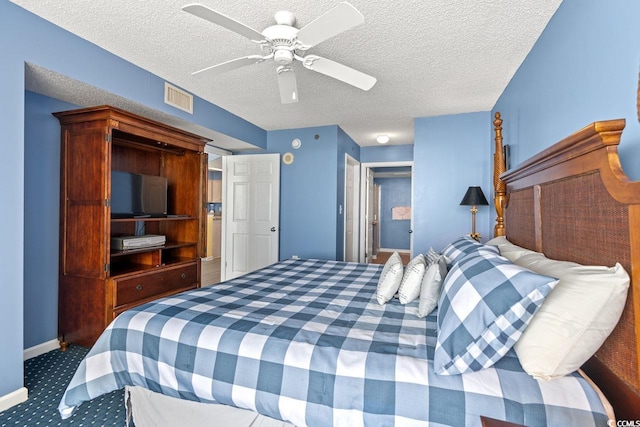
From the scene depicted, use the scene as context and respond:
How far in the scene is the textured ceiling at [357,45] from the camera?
6.14 ft

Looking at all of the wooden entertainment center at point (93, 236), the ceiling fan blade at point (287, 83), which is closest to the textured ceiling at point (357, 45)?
the ceiling fan blade at point (287, 83)

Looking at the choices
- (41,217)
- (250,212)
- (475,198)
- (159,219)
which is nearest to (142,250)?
(159,219)

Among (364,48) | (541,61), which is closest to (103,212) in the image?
(364,48)

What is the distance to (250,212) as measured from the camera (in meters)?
4.84

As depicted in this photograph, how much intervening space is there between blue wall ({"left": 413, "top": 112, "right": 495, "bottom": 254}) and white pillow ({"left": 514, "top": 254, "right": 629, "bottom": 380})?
2950mm

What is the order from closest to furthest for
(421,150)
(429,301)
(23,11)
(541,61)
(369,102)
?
1. (429,301)
2. (23,11)
3. (541,61)
4. (369,102)
5. (421,150)

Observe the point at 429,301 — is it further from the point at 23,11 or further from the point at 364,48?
the point at 23,11

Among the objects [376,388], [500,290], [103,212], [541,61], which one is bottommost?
[376,388]

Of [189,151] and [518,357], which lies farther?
[189,151]

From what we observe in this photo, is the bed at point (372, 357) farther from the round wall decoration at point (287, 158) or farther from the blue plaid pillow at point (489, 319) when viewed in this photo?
the round wall decoration at point (287, 158)

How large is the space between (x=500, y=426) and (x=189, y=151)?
145 inches

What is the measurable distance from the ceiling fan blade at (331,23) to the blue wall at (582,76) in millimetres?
1046

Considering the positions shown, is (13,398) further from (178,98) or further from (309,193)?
(309,193)

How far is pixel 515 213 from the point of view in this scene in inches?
83.1
